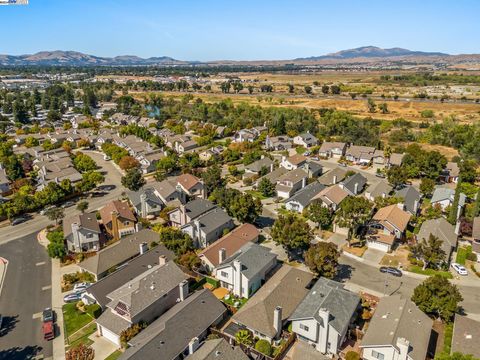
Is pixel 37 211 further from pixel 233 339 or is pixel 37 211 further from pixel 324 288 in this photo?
pixel 324 288

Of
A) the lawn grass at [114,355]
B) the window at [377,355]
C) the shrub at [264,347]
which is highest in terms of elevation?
the window at [377,355]

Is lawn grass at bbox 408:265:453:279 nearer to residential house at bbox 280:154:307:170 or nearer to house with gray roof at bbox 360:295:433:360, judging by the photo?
house with gray roof at bbox 360:295:433:360

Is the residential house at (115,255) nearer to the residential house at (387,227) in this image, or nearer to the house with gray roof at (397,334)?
the house with gray roof at (397,334)

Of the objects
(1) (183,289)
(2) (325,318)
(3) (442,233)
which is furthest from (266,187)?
(2) (325,318)

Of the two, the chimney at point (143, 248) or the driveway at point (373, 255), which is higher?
the chimney at point (143, 248)

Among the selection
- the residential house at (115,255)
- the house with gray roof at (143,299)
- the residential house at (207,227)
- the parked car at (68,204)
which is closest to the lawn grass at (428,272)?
the residential house at (207,227)

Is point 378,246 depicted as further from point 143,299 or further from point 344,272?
point 143,299
